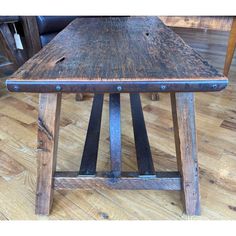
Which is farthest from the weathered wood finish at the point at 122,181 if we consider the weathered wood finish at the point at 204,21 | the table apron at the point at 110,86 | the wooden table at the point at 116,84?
the weathered wood finish at the point at 204,21

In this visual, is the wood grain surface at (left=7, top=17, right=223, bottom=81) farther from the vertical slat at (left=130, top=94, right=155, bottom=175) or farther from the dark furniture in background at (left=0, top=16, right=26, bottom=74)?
the dark furniture in background at (left=0, top=16, right=26, bottom=74)

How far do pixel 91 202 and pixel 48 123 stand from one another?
26cm

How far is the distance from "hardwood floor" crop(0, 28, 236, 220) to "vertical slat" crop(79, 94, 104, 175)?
89 mm

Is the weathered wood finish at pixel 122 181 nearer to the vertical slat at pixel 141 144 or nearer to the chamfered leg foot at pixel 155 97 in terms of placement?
the vertical slat at pixel 141 144

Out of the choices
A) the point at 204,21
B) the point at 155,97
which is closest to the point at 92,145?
the point at 155,97

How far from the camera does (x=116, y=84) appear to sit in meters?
0.40

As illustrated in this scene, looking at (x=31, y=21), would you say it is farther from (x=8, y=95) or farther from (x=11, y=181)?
(x=11, y=181)

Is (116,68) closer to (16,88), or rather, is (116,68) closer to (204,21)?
(16,88)

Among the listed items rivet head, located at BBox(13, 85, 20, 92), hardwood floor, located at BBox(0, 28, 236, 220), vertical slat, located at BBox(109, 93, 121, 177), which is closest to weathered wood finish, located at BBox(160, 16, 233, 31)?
hardwood floor, located at BBox(0, 28, 236, 220)

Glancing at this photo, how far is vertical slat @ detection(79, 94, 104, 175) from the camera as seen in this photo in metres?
0.63

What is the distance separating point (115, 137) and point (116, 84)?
24cm

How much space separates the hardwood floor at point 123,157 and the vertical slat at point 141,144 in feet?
0.31

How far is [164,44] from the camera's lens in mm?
602
